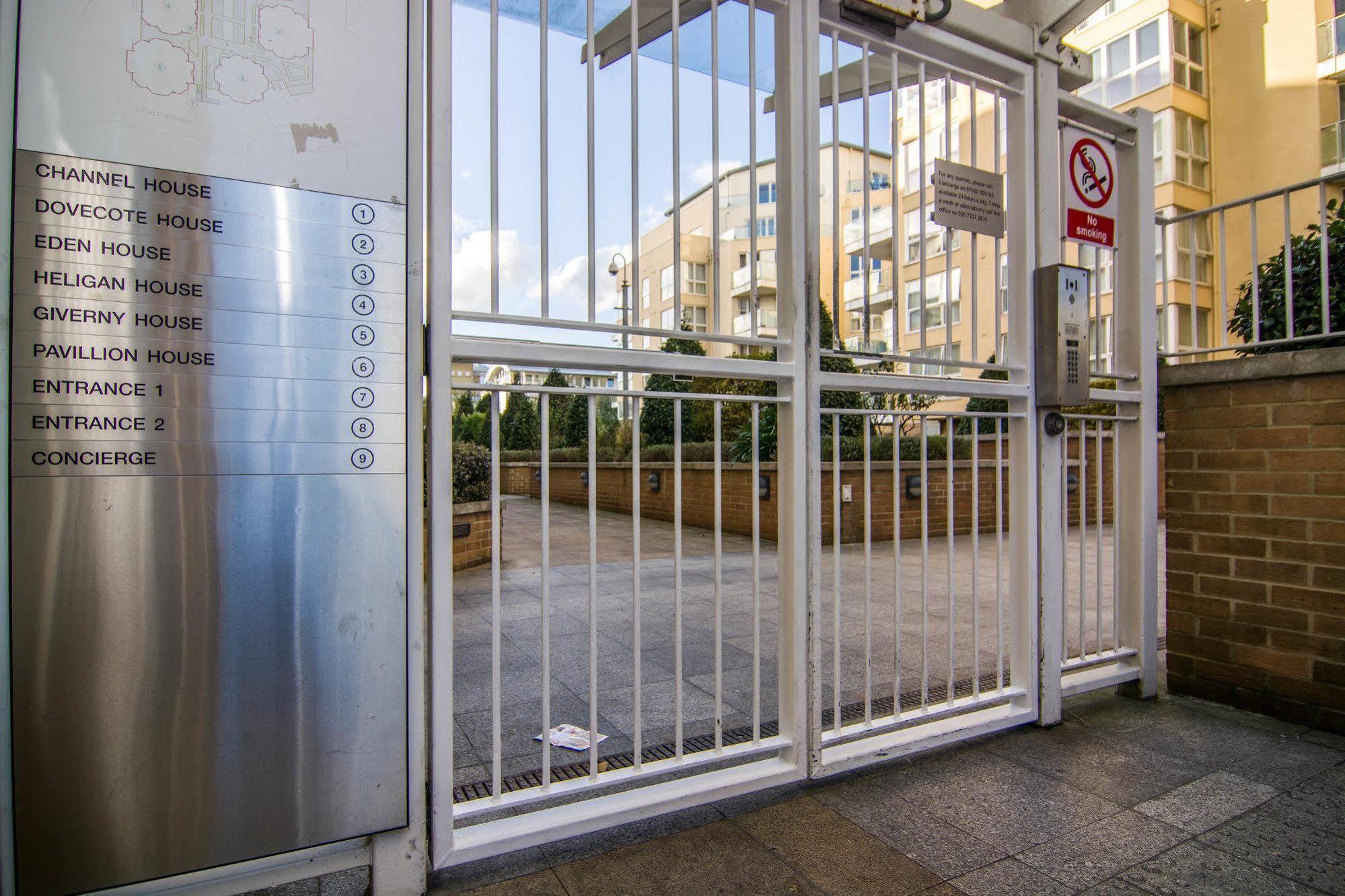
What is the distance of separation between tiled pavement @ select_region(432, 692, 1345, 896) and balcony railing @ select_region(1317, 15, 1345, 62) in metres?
22.2

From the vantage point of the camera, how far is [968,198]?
10.1 feet

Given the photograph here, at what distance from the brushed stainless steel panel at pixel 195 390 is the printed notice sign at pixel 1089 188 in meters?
3.12

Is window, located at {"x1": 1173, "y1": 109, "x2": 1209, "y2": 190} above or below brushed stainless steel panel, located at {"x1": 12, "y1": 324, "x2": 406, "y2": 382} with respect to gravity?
above

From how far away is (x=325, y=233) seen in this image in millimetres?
1819

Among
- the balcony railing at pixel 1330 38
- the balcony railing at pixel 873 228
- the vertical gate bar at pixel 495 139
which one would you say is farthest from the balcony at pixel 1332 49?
the vertical gate bar at pixel 495 139

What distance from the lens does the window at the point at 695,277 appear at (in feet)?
83.5

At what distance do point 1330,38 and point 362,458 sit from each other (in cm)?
2479

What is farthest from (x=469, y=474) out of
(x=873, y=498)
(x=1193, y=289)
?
(x=1193, y=289)

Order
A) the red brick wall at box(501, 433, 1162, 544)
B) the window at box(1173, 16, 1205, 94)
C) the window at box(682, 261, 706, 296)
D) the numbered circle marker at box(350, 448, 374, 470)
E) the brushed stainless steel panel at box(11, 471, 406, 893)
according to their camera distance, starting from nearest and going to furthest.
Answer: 1. the brushed stainless steel panel at box(11, 471, 406, 893)
2. the numbered circle marker at box(350, 448, 374, 470)
3. the red brick wall at box(501, 433, 1162, 544)
4. the window at box(1173, 16, 1205, 94)
5. the window at box(682, 261, 706, 296)

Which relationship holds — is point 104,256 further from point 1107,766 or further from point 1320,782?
point 1320,782

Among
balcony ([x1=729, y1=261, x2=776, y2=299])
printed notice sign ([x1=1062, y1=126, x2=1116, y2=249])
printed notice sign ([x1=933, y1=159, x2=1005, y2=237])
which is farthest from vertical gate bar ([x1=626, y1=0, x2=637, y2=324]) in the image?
balcony ([x1=729, y1=261, x2=776, y2=299])

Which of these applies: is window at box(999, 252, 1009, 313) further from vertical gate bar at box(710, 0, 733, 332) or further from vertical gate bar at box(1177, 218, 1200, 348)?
vertical gate bar at box(710, 0, 733, 332)

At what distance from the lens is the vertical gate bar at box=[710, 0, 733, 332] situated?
98.7 inches

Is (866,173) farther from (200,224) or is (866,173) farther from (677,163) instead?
(200,224)
